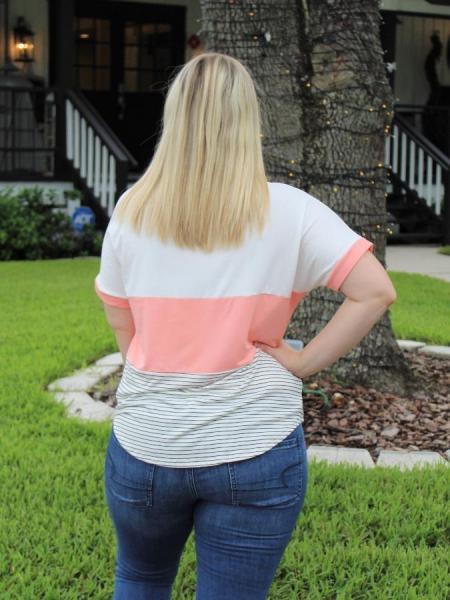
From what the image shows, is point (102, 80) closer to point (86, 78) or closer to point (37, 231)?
point (86, 78)

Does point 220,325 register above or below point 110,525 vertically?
above

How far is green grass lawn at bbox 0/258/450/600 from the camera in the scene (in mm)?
3234

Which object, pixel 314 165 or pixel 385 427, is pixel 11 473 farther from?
pixel 314 165

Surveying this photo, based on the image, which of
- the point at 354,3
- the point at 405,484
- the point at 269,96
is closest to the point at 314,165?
the point at 269,96

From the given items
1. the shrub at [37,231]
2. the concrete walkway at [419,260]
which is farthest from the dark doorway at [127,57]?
the concrete walkway at [419,260]

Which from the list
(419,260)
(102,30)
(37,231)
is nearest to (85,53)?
(102,30)

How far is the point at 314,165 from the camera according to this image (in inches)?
207

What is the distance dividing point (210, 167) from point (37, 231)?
9.77m

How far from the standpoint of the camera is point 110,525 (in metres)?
3.63

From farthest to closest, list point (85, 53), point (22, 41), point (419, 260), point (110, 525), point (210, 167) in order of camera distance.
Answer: point (85, 53), point (22, 41), point (419, 260), point (110, 525), point (210, 167)

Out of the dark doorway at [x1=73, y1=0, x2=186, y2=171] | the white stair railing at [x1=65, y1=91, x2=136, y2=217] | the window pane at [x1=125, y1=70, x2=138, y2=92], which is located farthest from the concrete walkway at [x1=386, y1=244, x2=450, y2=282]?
the window pane at [x1=125, y1=70, x2=138, y2=92]

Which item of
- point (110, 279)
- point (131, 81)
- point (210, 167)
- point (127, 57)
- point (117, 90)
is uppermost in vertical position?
point (127, 57)

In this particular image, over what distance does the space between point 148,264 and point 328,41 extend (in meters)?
3.36

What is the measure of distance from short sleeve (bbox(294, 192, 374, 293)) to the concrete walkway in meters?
8.62
